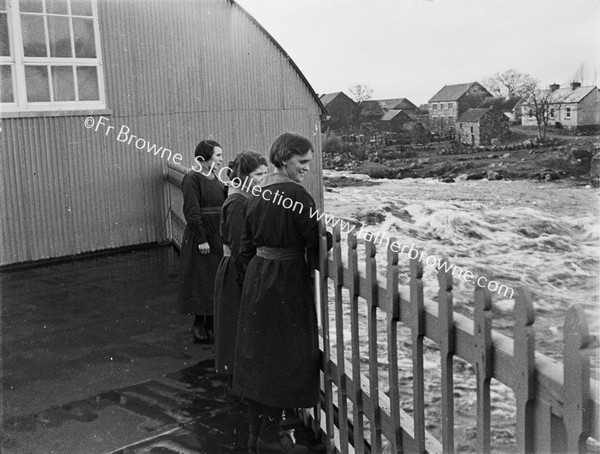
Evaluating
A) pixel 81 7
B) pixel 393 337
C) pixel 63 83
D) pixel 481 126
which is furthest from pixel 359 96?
pixel 393 337

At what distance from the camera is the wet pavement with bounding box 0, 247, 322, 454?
356cm

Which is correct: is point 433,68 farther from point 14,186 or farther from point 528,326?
point 528,326

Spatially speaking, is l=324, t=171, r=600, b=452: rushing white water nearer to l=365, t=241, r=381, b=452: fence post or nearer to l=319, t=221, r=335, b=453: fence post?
l=319, t=221, r=335, b=453: fence post

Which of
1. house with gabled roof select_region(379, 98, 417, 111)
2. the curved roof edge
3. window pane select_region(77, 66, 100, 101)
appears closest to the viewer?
window pane select_region(77, 66, 100, 101)

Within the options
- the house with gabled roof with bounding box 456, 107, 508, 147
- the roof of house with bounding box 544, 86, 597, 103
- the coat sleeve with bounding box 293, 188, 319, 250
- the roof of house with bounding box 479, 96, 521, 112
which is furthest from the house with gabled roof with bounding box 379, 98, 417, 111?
the coat sleeve with bounding box 293, 188, 319, 250

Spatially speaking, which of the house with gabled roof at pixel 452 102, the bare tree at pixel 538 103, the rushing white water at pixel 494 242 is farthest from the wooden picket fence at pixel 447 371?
the house with gabled roof at pixel 452 102

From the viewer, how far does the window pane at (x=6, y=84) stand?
30.6ft

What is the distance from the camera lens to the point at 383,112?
131 feet

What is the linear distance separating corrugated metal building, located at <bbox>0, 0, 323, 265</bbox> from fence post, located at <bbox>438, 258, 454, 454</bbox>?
334 inches

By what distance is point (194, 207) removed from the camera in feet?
17.5

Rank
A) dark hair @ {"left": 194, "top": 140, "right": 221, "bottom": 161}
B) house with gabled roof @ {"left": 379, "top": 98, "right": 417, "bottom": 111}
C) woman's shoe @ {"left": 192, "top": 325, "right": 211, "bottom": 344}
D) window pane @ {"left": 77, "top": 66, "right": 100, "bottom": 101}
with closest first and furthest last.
Result: dark hair @ {"left": 194, "top": 140, "right": 221, "bottom": 161} → woman's shoe @ {"left": 192, "top": 325, "right": 211, "bottom": 344} → window pane @ {"left": 77, "top": 66, "right": 100, "bottom": 101} → house with gabled roof @ {"left": 379, "top": 98, "right": 417, "bottom": 111}

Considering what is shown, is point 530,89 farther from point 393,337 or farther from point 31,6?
point 393,337

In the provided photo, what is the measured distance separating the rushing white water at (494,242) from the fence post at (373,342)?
2834mm

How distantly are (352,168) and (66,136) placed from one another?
30.7 meters
